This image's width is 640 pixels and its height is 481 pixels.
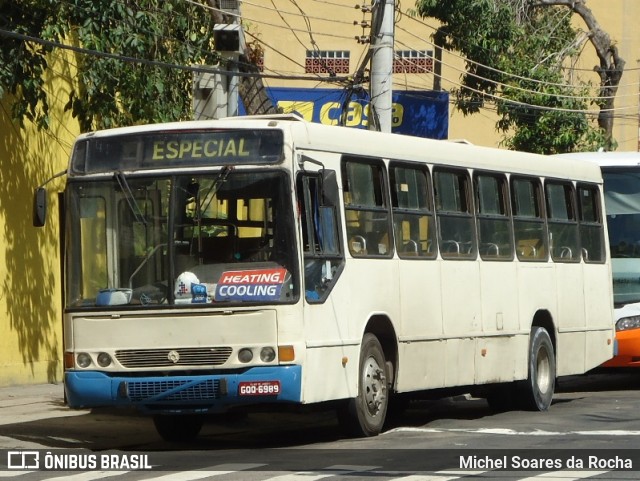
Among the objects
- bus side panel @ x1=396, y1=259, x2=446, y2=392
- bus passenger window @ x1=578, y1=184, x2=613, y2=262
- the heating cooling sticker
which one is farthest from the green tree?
the heating cooling sticker

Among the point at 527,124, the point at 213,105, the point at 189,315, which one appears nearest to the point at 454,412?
the point at 213,105

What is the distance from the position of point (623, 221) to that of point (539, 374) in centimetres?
430

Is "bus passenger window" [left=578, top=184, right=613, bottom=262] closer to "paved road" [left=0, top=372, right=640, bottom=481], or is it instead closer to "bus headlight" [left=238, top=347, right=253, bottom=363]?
"paved road" [left=0, top=372, right=640, bottom=481]

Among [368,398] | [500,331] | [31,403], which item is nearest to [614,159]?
[500,331]

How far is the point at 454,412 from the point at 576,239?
105 inches

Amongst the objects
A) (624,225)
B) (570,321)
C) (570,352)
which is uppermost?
(624,225)

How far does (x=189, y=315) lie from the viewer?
1245 cm

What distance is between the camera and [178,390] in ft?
40.8

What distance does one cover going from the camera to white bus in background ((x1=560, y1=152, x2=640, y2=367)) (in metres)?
20.2

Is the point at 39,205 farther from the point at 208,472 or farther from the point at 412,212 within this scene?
the point at 412,212

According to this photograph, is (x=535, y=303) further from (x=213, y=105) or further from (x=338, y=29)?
(x=338, y=29)

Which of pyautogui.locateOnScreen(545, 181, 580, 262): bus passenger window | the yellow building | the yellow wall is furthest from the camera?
the yellow building

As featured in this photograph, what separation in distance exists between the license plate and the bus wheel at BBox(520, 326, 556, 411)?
5.27 m

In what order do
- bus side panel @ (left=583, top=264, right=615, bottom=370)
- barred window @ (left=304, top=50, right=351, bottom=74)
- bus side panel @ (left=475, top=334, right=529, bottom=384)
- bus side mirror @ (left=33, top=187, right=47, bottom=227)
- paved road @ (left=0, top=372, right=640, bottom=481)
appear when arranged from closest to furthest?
paved road @ (left=0, top=372, right=640, bottom=481) < bus side mirror @ (left=33, top=187, right=47, bottom=227) < bus side panel @ (left=475, top=334, right=529, bottom=384) < bus side panel @ (left=583, top=264, right=615, bottom=370) < barred window @ (left=304, top=50, right=351, bottom=74)
